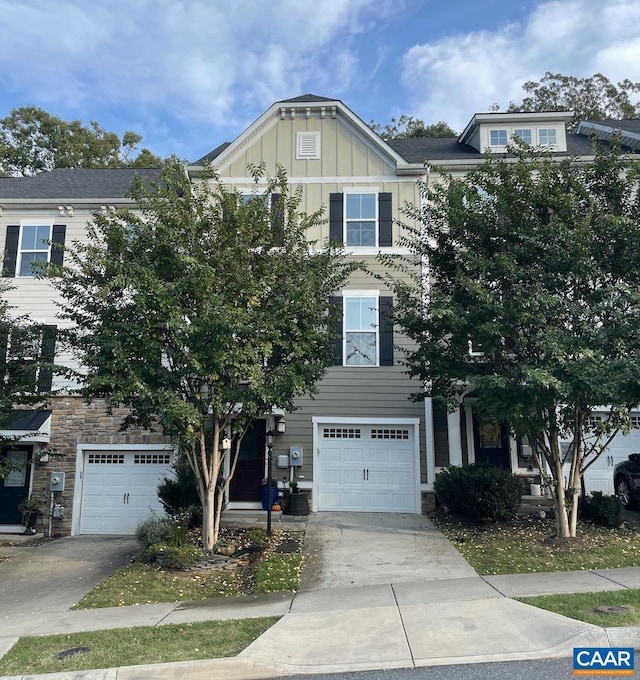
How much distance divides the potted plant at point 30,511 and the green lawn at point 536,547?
9.70 m

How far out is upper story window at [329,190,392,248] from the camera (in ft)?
47.6

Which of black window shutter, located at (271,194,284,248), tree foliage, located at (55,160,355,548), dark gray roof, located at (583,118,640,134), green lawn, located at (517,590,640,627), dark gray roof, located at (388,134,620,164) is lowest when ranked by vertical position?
green lawn, located at (517,590,640,627)

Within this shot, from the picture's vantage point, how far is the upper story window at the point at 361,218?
1450 cm

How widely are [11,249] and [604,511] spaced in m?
15.7

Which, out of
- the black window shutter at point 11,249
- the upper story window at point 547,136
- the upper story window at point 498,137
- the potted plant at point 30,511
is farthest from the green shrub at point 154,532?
the upper story window at point 547,136

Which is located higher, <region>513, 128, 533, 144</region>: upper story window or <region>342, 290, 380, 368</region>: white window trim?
<region>513, 128, 533, 144</region>: upper story window

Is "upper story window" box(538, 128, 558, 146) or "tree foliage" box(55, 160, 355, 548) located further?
"upper story window" box(538, 128, 558, 146)

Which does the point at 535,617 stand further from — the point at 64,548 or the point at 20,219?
the point at 20,219

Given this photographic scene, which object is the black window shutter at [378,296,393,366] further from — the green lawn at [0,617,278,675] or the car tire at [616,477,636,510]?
the green lawn at [0,617,278,675]

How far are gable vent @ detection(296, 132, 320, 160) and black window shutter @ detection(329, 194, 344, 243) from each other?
4.35ft

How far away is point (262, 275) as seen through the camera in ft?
32.2

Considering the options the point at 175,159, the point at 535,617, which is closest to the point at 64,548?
the point at 175,159

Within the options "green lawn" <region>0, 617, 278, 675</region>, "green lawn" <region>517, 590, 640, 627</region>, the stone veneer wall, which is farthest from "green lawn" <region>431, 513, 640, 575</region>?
the stone veneer wall
